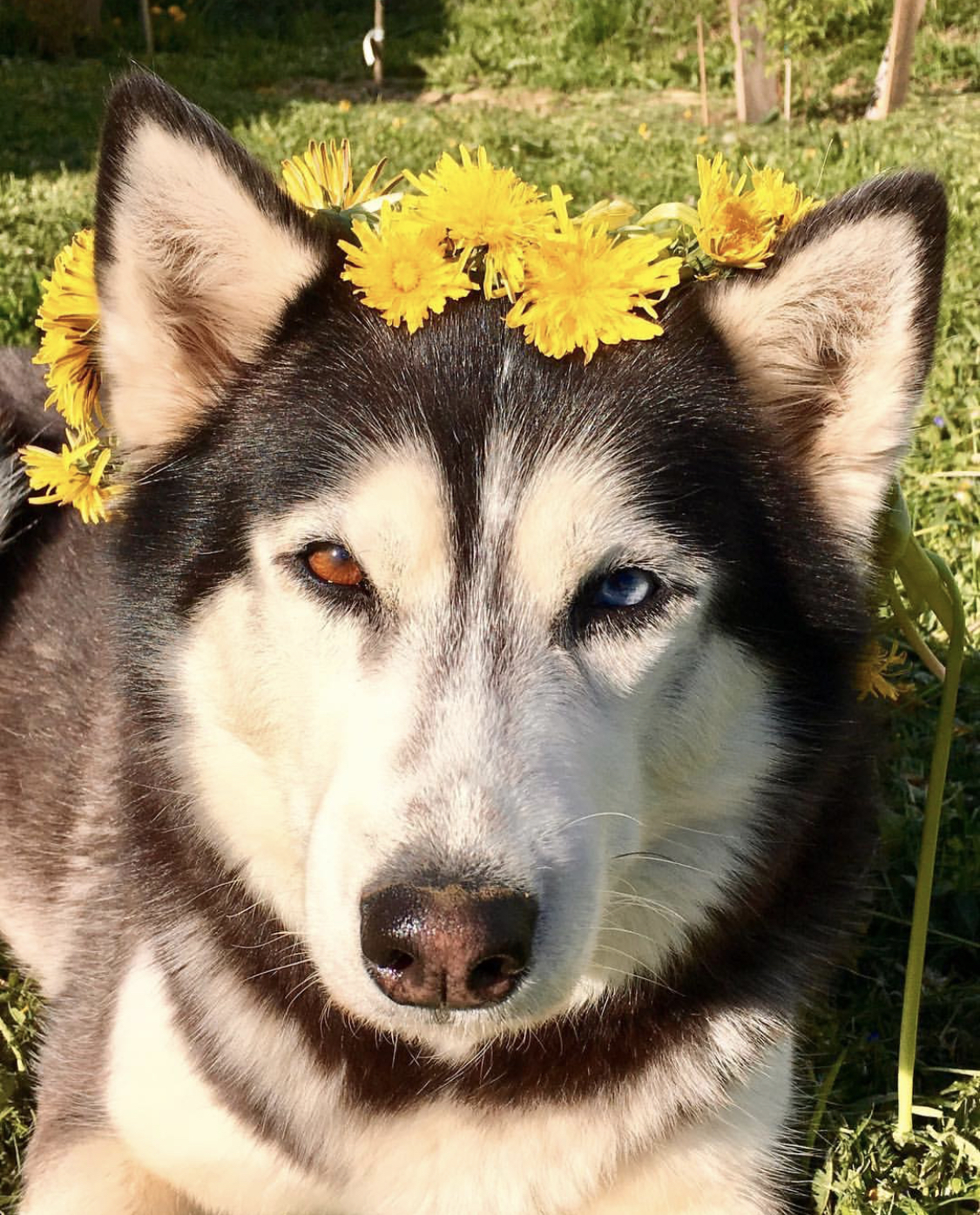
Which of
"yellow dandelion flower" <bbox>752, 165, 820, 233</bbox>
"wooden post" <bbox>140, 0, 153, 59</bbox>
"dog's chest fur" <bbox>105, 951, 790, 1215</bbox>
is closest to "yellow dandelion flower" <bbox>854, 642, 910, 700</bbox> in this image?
"dog's chest fur" <bbox>105, 951, 790, 1215</bbox>

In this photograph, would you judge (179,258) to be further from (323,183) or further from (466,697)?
(466,697)

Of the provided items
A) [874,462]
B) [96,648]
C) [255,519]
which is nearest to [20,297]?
[96,648]

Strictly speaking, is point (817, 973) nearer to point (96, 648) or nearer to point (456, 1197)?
point (456, 1197)

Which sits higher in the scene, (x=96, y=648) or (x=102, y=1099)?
(x=96, y=648)

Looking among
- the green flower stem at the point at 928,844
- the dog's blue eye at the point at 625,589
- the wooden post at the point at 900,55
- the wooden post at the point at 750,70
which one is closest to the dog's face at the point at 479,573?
the dog's blue eye at the point at 625,589

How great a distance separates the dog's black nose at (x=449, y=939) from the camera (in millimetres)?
1556

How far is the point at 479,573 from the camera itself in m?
1.85

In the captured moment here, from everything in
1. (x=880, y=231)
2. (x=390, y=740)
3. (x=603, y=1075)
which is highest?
(x=880, y=231)

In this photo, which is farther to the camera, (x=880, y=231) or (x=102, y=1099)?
(x=102, y=1099)

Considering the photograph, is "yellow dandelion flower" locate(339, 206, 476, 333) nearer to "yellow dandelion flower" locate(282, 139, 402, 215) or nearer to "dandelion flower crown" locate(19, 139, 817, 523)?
"dandelion flower crown" locate(19, 139, 817, 523)

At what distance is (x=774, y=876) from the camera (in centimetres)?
218

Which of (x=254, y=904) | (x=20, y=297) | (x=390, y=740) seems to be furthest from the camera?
(x=20, y=297)

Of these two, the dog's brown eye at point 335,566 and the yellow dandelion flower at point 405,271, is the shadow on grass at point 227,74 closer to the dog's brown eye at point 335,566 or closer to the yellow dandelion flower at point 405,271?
the yellow dandelion flower at point 405,271

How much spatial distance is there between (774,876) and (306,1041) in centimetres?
87
